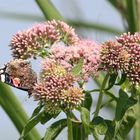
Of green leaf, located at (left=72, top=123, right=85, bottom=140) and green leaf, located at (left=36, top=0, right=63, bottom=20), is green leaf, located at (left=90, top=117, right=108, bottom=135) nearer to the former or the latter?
green leaf, located at (left=72, top=123, right=85, bottom=140)

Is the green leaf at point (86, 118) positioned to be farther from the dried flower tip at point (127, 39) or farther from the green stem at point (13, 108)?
the green stem at point (13, 108)

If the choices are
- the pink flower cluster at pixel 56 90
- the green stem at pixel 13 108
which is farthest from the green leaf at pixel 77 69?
the green stem at pixel 13 108

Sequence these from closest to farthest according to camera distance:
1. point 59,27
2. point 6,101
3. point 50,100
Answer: point 50,100 < point 59,27 < point 6,101

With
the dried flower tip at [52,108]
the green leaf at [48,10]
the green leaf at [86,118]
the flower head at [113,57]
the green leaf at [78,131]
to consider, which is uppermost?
the green leaf at [48,10]

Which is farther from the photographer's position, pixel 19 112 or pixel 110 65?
pixel 19 112

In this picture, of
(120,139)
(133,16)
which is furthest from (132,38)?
(133,16)

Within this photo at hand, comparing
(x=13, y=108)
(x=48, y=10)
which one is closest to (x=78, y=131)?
(x=13, y=108)

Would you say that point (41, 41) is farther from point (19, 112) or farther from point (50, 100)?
point (19, 112)
